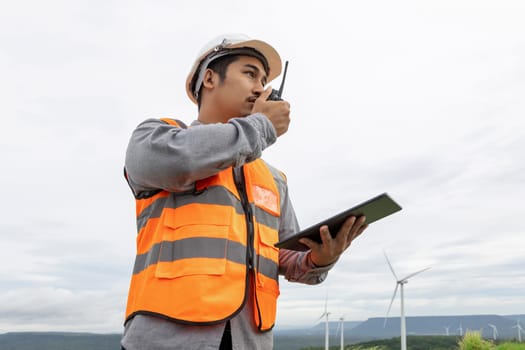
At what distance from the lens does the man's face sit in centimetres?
297

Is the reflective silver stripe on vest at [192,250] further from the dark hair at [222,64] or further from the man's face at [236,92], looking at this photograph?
the dark hair at [222,64]

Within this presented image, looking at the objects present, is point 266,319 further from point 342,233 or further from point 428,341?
point 428,341

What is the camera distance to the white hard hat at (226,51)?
10.2 feet

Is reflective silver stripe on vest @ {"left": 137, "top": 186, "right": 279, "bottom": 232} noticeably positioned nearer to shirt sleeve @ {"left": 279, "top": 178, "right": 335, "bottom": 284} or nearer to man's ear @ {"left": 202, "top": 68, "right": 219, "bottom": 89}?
shirt sleeve @ {"left": 279, "top": 178, "right": 335, "bottom": 284}

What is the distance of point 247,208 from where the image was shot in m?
2.67

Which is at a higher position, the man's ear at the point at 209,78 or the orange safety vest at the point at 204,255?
the man's ear at the point at 209,78

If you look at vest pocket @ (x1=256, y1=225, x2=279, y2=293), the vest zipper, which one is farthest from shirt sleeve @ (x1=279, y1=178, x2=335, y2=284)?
the vest zipper

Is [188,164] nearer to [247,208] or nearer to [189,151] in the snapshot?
[189,151]

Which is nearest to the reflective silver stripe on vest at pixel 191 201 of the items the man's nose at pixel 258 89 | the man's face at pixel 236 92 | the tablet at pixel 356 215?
the tablet at pixel 356 215

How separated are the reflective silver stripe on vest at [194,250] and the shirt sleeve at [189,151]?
276 mm

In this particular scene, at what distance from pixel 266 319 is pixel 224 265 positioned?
440 mm

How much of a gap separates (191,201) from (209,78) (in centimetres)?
99

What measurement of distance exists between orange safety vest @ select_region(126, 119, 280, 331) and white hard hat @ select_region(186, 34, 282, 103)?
619mm

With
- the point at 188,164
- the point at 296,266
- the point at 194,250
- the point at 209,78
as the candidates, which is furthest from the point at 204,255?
the point at 209,78
